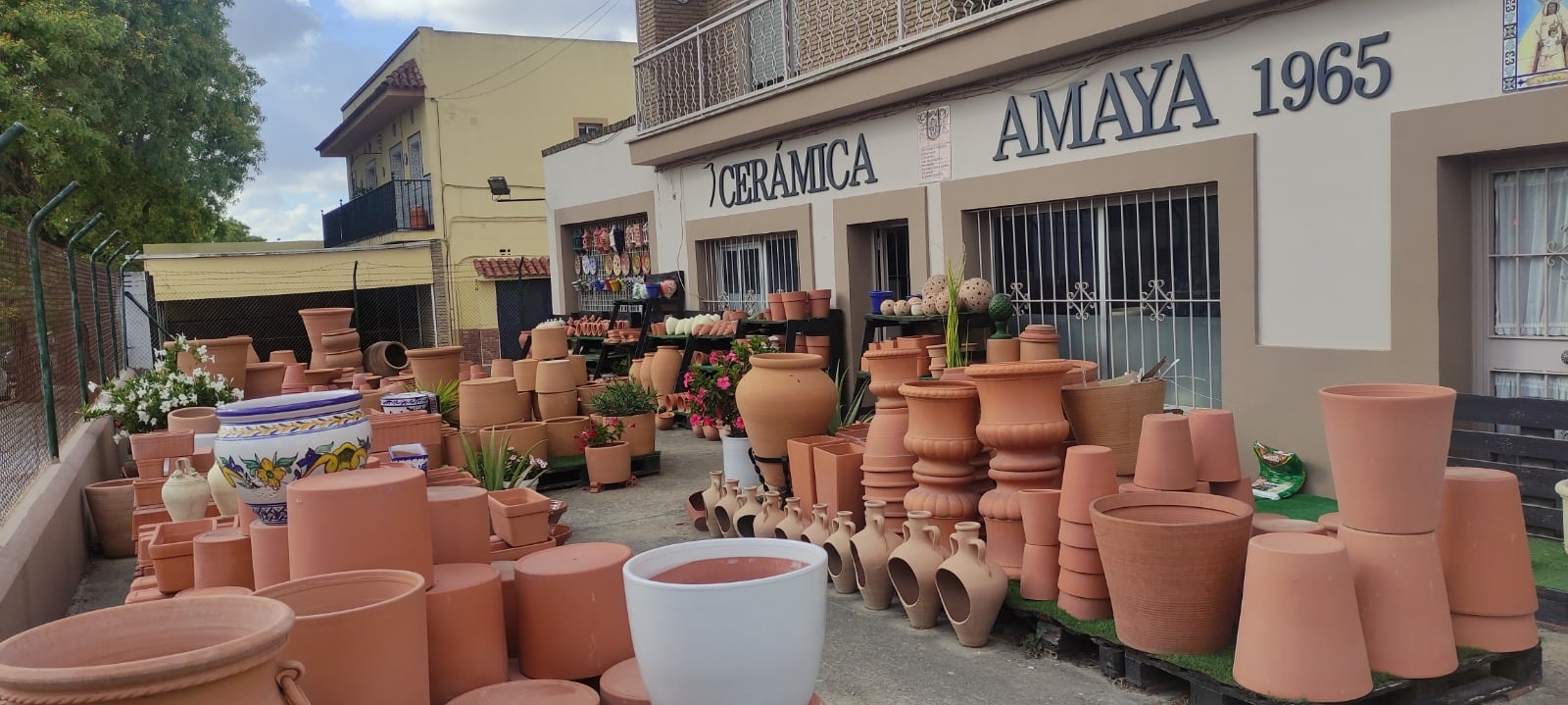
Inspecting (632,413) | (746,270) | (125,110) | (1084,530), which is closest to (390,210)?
(125,110)

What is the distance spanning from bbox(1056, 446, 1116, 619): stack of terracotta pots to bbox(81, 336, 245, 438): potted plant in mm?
6159

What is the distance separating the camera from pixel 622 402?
27.3 feet

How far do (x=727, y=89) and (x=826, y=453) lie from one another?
6649 millimetres

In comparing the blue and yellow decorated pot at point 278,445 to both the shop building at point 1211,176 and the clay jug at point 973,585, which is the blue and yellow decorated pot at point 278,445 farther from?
the shop building at point 1211,176

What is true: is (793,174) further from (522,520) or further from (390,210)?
(390,210)

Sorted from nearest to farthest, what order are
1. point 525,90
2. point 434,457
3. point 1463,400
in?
point 1463,400 < point 434,457 < point 525,90

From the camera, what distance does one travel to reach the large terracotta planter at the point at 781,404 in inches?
233

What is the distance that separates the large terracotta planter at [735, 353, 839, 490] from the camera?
593cm

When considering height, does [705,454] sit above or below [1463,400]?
below

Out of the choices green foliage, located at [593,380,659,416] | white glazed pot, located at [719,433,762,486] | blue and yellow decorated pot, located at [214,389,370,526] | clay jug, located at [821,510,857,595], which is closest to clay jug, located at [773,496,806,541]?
clay jug, located at [821,510,857,595]

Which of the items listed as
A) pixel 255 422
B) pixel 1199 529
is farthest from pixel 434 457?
pixel 1199 529

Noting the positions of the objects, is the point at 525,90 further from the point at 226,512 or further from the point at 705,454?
the point at 226,512

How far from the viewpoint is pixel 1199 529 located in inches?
135

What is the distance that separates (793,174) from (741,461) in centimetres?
410
